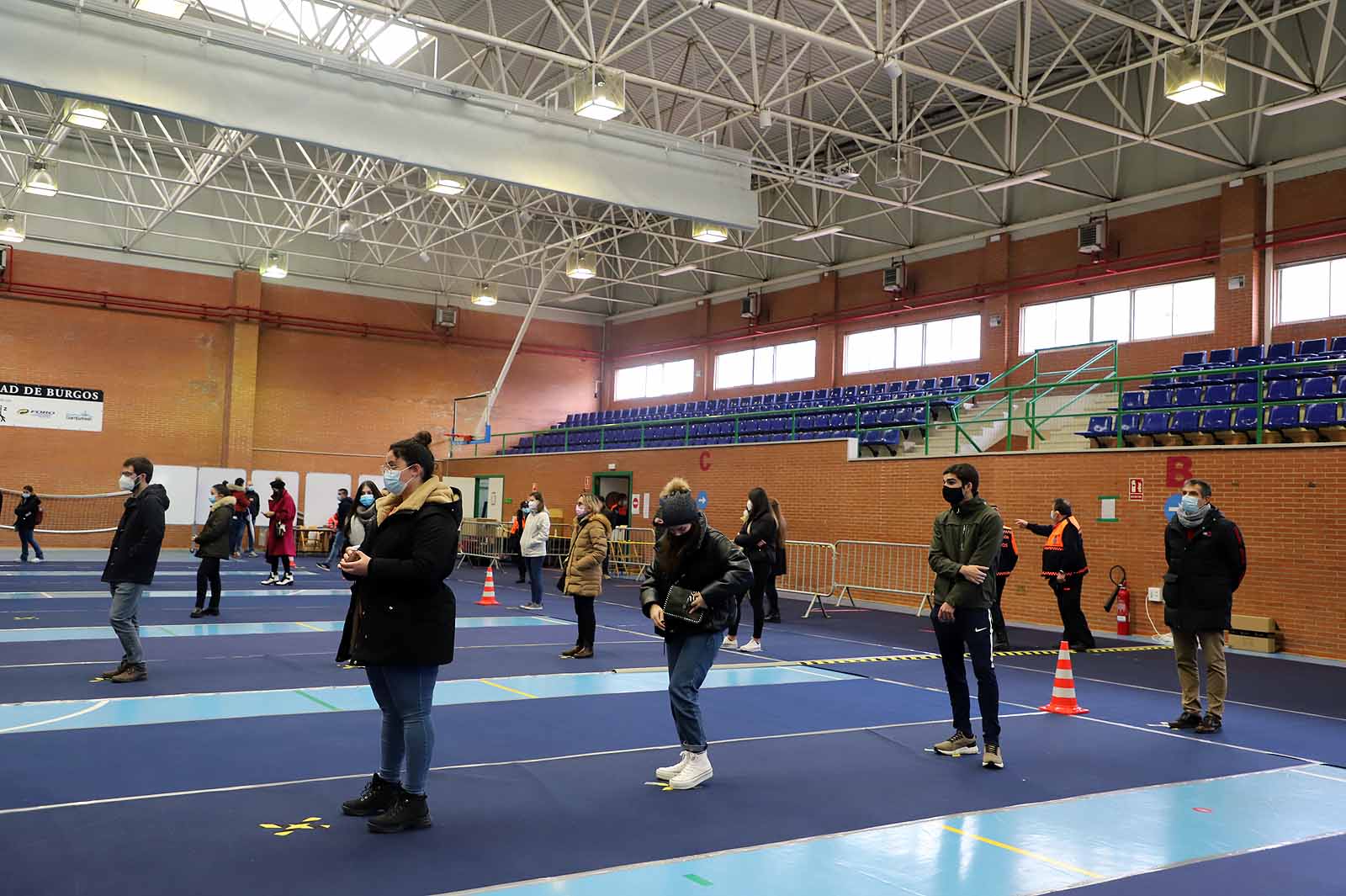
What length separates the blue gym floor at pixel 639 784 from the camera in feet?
15.6

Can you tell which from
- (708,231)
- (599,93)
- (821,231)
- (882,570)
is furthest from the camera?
(821,231)

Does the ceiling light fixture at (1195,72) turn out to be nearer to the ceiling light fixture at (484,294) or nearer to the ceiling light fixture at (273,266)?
the ceiling light fixture at (484,294)

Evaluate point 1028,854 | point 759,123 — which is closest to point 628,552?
point 759,123

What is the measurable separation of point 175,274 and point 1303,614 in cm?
2917

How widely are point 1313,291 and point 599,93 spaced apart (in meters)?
14.7

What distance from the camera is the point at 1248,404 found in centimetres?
1518

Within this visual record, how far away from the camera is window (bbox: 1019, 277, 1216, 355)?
22500 mm

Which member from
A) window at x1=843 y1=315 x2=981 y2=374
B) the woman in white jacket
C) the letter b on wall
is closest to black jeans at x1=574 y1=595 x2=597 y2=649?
the woman in white jacket

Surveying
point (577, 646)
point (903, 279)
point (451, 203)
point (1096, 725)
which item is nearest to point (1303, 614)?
point (1096, 725)

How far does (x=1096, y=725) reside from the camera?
8680 mm

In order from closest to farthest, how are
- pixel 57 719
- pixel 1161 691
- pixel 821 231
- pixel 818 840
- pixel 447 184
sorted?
pixel 818 840
pixel 57 719
pixel 1161 691
pixel 447 184
pixel 821 231

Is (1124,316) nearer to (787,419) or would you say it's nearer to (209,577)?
(787,419)

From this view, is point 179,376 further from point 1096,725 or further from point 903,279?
point 1096,725

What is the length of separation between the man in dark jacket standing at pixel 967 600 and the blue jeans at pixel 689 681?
5.72 feet
